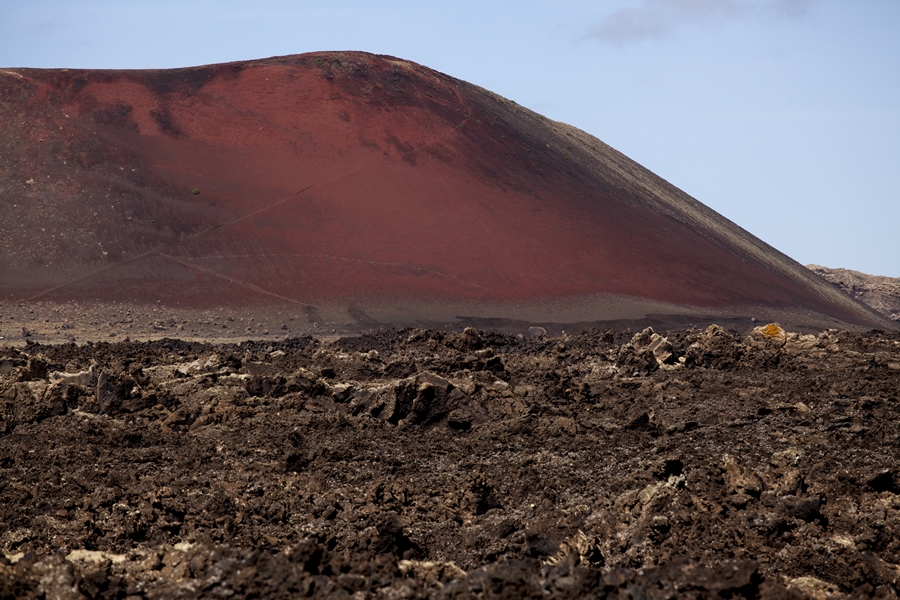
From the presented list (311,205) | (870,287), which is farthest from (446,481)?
(870,287)

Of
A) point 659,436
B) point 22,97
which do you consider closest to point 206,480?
point 659,436

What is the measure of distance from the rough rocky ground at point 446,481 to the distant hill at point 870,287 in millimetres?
61118

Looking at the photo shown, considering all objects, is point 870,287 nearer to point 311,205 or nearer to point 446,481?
point 311,205

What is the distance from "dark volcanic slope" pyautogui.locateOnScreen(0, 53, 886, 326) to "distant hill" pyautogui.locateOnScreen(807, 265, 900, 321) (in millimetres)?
26438

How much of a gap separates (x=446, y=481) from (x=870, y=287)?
241 feet

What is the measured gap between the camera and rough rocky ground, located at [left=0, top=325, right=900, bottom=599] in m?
5.86

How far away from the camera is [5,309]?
33969 millimetres

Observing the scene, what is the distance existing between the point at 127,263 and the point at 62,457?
2782cm

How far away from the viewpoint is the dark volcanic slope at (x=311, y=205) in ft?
124

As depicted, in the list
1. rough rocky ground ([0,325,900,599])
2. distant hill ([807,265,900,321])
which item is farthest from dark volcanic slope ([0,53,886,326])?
distant hill ([807,265,900,321])

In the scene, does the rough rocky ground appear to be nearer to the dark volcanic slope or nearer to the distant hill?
the dark volcanic slope

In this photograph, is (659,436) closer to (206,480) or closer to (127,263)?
(206,480)

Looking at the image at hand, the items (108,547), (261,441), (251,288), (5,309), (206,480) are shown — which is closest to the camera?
(108,547)

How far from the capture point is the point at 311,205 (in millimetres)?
41250
